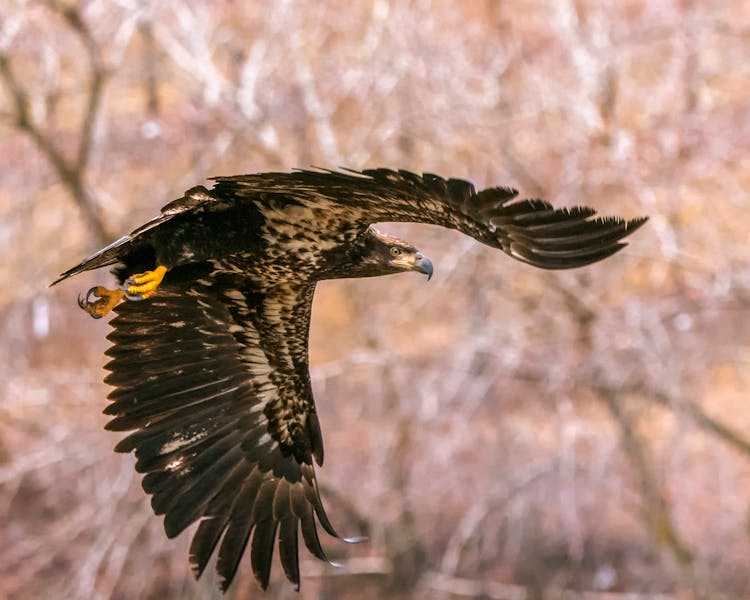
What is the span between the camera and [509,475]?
11539 mm

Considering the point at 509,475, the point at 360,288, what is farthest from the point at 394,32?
the point at 509,475

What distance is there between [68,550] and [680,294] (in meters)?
5.72

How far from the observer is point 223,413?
613 cm

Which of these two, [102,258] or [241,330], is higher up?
[102,258]

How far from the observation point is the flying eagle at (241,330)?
4.97 meters

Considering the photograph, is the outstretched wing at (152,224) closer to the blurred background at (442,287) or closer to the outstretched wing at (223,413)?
the outstretched wing at (223,413)

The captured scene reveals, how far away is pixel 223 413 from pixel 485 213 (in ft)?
6.96

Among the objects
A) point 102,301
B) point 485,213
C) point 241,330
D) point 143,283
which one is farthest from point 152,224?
point 485,213

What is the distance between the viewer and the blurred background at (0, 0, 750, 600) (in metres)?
10.3

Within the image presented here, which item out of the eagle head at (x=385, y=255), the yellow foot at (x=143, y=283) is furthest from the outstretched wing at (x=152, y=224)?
the eagle head at (x=385, y=255)

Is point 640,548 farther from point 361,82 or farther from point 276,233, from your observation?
point 276,233

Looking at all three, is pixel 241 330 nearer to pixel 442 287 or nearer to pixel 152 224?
pixel 152 224

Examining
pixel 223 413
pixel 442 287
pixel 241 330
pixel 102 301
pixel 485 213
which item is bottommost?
pixel 223 413

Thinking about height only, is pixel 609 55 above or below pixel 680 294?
above
